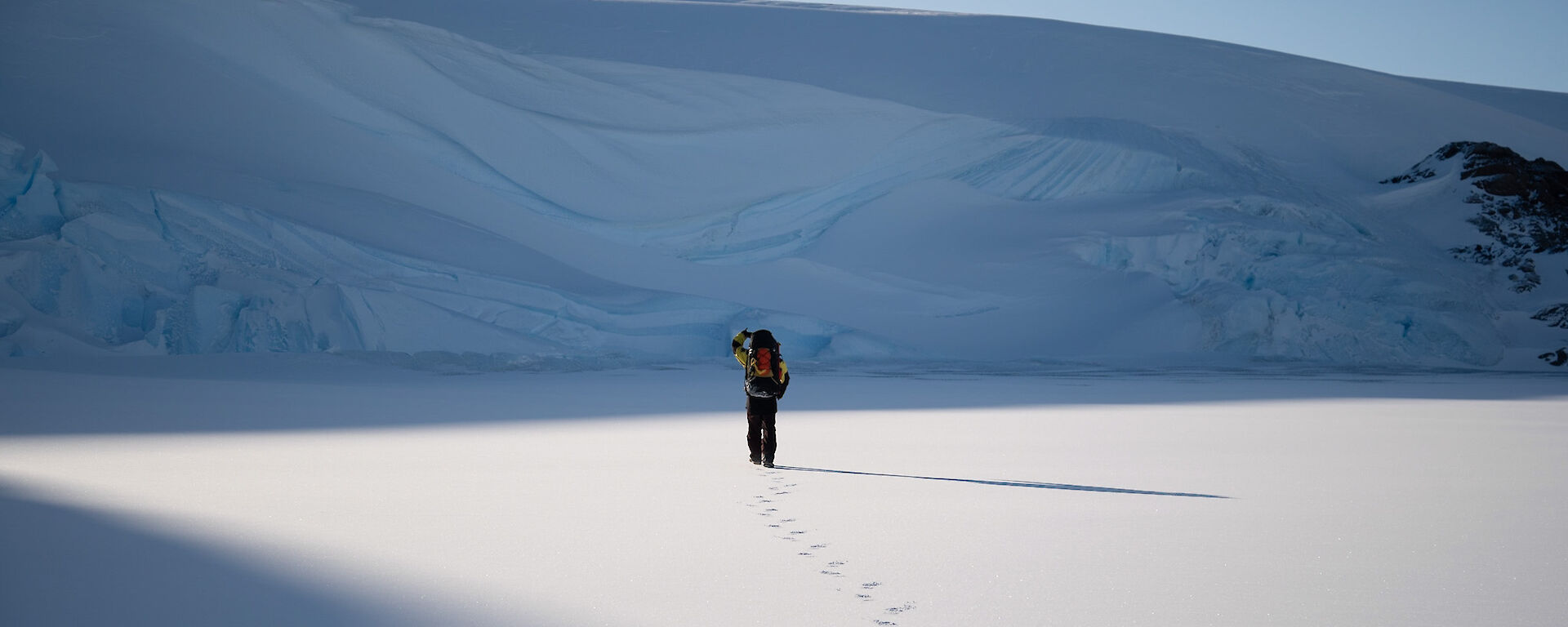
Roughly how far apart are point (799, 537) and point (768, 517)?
465mm

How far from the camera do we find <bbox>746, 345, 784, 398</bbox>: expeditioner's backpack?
7.17m

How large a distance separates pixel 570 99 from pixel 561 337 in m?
7.92

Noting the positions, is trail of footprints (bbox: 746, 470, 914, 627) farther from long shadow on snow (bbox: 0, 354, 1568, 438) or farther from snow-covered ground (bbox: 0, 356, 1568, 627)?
long shadow on snow (bbox: 0, 354, 1568, 438)

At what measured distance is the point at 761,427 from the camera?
7.07 m

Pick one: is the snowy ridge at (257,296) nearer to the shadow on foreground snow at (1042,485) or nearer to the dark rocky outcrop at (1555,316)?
the shadow on foreground snow at (1042,485)

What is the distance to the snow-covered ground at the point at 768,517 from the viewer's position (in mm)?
3752

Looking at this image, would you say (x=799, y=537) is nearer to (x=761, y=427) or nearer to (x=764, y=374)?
(x=761, y=427)

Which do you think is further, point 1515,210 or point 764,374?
point 1515,210

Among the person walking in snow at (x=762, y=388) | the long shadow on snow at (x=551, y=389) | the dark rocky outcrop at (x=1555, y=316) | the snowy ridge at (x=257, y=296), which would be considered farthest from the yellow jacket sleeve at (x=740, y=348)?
the dark rocky outcrop at (x=1555, y=316)

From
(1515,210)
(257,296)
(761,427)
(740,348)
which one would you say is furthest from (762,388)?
(1515,210)

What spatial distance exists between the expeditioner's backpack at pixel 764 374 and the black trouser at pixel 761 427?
0.07m

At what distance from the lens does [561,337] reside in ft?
57.6

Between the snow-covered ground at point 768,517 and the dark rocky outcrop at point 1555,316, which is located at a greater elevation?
the dark rocky outcrop at point 1555,316

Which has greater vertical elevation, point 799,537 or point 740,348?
point 740,348
